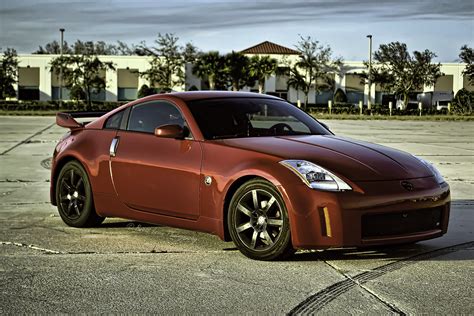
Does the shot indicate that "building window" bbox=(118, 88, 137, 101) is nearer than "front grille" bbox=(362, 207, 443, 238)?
No

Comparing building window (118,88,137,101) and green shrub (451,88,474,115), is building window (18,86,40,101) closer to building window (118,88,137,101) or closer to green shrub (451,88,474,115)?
building window (118,88,137,101)

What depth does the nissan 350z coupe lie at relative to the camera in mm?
5969

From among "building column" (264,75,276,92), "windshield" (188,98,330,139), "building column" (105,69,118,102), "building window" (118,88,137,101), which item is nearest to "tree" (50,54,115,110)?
"building column" (105,69,118,102)

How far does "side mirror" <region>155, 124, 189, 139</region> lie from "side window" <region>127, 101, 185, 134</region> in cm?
20

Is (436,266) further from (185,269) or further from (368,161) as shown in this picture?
(185,269)

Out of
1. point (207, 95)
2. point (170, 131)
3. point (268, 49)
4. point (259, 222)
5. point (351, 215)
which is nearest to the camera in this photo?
point (351, 215)

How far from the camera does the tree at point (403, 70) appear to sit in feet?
239

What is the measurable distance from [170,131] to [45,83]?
2978 inches

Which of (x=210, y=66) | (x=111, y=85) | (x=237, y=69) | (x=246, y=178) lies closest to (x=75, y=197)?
(x=246, y=178)

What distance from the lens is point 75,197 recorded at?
25.8ft

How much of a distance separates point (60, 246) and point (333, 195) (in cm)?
248

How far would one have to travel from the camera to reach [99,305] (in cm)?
486

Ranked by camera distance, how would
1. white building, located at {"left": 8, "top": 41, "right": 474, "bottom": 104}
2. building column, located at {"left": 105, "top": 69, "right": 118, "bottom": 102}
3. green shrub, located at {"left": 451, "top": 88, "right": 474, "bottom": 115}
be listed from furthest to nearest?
building column, located at {"left": 105, "top": 69, "right": 118, "bottom": 102}
white building, located at {"left": 8, "top": 41, "right": 474, "bottom": 104}
green shrub, located at {"left": 451, "top": 88, "right": 474, "bottom": 115}

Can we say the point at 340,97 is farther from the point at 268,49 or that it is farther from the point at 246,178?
the point at 246,178
